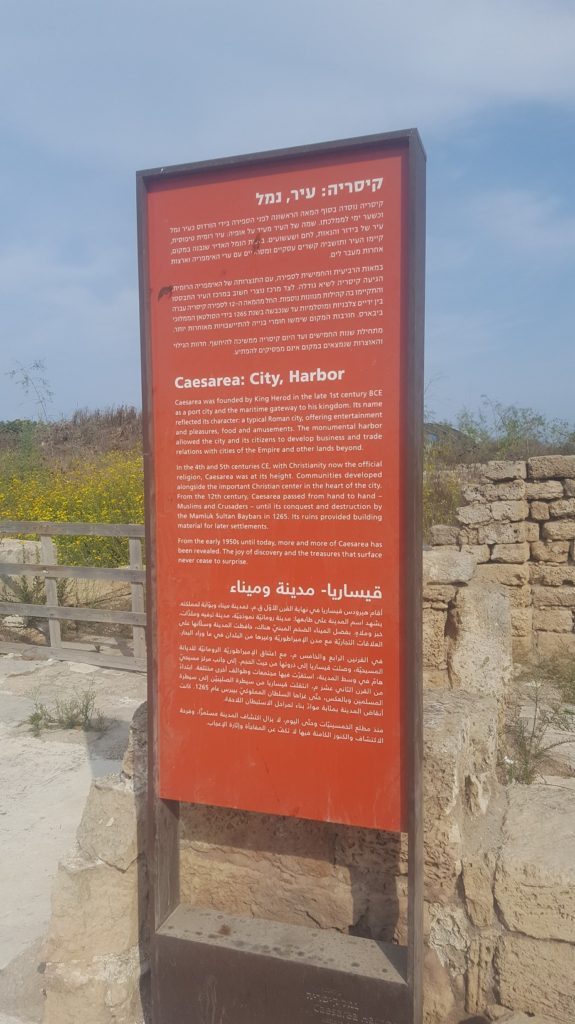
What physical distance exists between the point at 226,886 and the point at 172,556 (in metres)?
1.11

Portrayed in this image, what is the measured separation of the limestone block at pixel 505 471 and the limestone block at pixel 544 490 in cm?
14

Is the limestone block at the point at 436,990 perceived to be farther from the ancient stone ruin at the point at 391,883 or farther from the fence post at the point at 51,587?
the fence post at the point at 51,587

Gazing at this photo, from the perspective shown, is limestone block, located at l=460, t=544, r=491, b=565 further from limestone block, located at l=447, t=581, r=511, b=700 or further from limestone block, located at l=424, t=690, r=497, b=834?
limestone block, located at l=424, t=690, r=497, b=834

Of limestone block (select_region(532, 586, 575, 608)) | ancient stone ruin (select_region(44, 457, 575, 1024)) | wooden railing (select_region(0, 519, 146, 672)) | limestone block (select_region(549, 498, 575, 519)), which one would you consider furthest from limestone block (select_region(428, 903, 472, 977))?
limestone block (select_region(549, 498, 575, 519))

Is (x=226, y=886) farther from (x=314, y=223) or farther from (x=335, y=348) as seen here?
(x=314, y=223)

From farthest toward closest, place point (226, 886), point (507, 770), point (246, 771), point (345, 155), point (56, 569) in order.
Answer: point (56, 569) < point (507, 770) < point (226, 886) < point (246, 771) < point (345, 155)

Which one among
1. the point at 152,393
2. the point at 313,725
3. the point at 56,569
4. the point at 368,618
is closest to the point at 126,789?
the point at 313,725

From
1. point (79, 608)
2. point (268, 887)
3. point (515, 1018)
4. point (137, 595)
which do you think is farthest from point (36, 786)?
point (515, 1018)

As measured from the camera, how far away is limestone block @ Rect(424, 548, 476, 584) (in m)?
3.70

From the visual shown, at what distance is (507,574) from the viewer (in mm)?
7711

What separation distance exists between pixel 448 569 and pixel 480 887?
174cm

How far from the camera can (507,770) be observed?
10.7 feet

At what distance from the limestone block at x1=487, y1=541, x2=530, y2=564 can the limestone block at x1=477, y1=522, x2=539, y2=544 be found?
0.14 ft

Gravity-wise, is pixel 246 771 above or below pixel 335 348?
below
